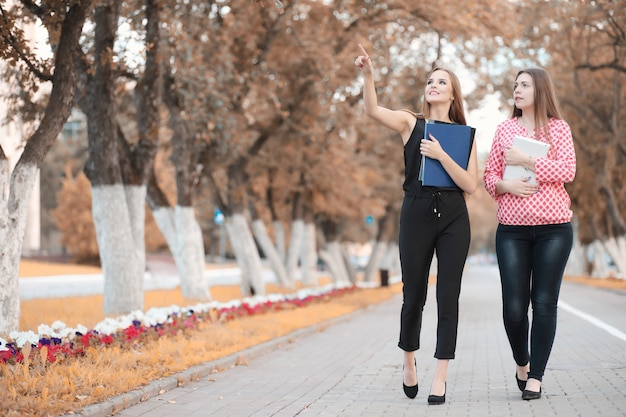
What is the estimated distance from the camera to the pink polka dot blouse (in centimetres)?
680

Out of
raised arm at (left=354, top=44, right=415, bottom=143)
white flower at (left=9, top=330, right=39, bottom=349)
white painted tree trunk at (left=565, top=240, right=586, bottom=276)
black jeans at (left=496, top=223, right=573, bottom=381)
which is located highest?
raised arm at (left=354, top=44, right=415, bottom=143)

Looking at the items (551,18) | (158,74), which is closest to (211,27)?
(158,74)

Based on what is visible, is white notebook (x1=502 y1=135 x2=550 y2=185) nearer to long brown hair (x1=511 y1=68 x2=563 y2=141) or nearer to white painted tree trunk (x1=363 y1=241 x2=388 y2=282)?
long brown hair (x1=511 y1=68 x2=563 y2=141)

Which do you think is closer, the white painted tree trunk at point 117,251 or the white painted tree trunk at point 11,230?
the white painted tree trunk at point 11,230

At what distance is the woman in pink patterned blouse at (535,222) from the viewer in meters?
6.81

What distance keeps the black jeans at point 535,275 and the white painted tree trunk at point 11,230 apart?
17.4 ft

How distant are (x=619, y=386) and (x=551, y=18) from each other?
21.5m

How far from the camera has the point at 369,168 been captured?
3425 cm

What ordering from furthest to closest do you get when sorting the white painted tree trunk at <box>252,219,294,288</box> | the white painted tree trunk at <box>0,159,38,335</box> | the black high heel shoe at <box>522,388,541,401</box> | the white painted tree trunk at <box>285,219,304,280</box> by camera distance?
the white painted tree trunk at <box>285,219,304,280</box> < the white painted tree trunk at <box>252,219,294,288</box> < the white painted tree trunk at <box>0,159,38,335</box> < the black high heel shoe at <box>522,388,541,401</box>

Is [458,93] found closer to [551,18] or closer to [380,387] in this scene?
[380,387]

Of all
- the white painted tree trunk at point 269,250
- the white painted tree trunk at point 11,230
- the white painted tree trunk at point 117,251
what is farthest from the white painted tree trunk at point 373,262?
the white painted tree trunk at point 11,230

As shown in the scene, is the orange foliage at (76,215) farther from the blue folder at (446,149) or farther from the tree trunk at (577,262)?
the blue folder at (446,149)

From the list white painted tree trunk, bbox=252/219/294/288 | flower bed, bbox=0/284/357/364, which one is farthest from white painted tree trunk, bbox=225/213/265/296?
flower bed, bbox=0/284/357/364

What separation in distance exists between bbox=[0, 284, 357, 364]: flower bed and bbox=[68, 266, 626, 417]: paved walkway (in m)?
0.95
